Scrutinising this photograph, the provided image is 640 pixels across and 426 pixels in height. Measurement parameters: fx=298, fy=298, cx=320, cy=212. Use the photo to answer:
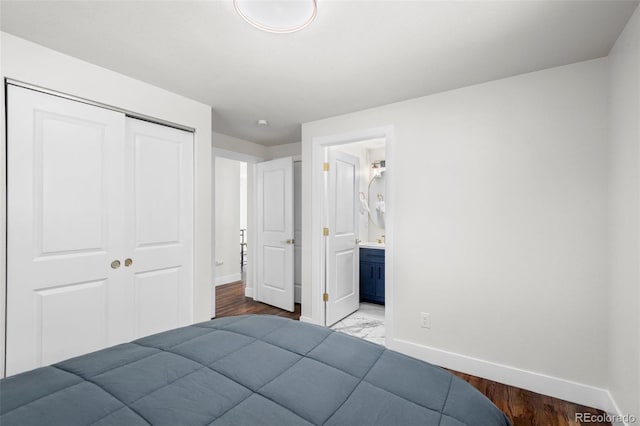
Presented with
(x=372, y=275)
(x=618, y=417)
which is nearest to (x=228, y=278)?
(x=372, y=275)

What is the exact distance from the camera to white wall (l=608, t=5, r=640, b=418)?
1535 millimetres

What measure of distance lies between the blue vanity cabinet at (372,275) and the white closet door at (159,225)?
8.17 feet

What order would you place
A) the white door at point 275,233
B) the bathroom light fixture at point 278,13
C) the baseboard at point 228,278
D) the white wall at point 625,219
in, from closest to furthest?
the bathroom light fixture at point 278,13, the white wall at point 625,219, the white door at point 275,233, the baseboard at point 228,278

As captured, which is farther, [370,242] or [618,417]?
[370,242]

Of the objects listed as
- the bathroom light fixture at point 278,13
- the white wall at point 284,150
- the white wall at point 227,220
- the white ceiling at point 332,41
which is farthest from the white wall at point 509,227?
the white wall at point 227,220

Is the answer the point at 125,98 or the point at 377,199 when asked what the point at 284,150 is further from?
the point at 125,98

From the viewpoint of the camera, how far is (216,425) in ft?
2.76

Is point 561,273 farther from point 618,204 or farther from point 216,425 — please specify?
point 216,425

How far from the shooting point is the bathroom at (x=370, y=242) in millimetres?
3549

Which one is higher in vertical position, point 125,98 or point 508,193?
point 125,98

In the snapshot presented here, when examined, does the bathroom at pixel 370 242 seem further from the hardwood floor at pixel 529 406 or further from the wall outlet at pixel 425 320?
the hardwood floor at pixel 529 406

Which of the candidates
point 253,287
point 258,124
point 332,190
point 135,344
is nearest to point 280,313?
point 253,287

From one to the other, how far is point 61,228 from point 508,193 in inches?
125

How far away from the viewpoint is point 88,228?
2.08 meters
